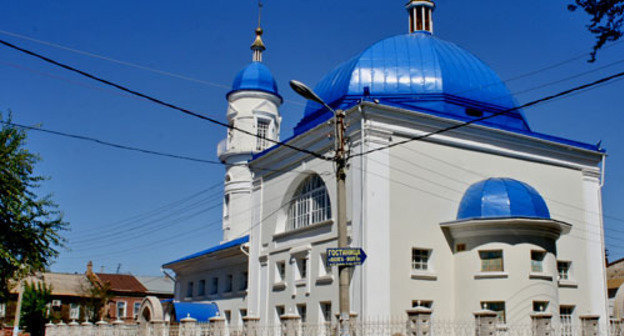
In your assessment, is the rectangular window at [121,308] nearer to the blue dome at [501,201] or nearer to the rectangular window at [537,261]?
the blue dome at [501,201]

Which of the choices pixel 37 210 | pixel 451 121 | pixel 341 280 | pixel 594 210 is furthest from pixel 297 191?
pixel 341 280

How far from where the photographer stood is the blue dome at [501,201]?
22.6 meters

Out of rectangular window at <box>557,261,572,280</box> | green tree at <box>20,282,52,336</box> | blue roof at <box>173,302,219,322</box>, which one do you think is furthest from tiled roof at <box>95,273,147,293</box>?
rectangular window at <box>557,261,572,280</box>

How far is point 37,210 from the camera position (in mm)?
24531

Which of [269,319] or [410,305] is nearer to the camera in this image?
[410,305]

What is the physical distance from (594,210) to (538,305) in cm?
695

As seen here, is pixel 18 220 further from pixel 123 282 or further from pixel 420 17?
pixel 123 282

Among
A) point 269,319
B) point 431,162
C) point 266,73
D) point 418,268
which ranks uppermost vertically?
point 266,73

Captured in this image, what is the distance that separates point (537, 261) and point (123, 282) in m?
45.4

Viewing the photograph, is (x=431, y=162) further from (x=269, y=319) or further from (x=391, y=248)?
(x=269, y=319)

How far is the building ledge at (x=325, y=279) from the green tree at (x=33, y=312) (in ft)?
85.7

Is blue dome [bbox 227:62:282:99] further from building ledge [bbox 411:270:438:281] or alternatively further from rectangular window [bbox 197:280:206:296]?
building ledge [bbox 411:270:438:281]

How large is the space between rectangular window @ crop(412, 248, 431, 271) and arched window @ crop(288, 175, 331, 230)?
11.5 ft

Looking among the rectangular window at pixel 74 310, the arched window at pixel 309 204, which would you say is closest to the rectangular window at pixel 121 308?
the rectangular window at pixel 74 310
